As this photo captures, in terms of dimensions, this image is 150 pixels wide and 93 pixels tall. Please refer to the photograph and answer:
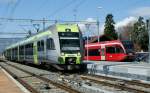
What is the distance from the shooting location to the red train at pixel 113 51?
49.0 m

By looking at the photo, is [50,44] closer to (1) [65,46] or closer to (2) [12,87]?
(1) [65,46]

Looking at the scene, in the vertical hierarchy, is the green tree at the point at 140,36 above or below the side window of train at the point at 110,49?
above

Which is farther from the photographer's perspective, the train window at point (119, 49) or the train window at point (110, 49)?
the train window at point (110, 49)

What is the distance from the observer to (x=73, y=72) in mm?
31203

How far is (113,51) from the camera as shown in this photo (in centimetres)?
5138

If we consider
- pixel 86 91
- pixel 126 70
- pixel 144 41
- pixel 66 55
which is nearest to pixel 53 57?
pixel 66 55

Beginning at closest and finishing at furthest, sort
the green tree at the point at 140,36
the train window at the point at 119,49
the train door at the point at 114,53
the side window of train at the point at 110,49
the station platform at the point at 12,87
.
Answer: the station platform at the point at 12,87, the train window at the point at 119,49, the train door at the point at 114,53, the side window of train at the point at 110,49, the green tree at the point at 140,36

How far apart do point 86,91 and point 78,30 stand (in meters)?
13.6

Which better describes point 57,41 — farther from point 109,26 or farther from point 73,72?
point 109,26

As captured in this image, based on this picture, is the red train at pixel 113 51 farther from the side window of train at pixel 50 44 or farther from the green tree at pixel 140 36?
the green tree at pixel 140 36

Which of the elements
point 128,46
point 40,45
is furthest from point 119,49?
point 40,45

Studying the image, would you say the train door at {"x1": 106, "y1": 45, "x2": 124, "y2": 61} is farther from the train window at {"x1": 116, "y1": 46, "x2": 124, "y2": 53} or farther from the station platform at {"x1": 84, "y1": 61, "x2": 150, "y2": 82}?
the station platform at {"x1": 84, "y1": 61, "x2": 150, "y2": 82}

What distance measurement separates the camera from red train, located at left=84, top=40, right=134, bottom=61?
4903 cm

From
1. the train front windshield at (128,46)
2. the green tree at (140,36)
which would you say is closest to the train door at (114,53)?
the train front windshield at (128,46)
